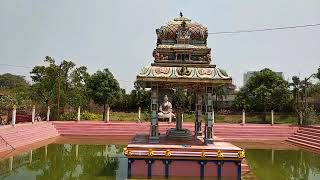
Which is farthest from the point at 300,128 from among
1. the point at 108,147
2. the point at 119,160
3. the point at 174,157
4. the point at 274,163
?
the point at 174,157

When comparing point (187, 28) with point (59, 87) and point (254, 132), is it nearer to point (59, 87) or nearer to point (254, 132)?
point (254, 132)

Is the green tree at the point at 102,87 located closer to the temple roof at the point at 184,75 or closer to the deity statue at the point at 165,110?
the deity statue at the point at 165,110

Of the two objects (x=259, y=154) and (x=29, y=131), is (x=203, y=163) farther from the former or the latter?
(x=29, y=131)

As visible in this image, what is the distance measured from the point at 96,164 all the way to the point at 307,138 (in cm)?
1212

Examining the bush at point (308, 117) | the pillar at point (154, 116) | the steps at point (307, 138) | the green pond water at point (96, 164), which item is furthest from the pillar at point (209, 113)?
the bush at point (308, 117)

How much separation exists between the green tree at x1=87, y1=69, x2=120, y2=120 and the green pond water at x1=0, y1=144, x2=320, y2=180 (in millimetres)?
14934

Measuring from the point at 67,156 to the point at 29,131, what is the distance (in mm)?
5348

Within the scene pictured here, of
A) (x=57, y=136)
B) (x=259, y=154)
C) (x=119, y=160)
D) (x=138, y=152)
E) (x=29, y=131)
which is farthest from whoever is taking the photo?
(x=57, y=136)

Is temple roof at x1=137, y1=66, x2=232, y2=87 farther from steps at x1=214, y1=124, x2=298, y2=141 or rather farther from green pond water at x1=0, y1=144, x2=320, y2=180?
steps at x1=214, y1=124, x2=298, y2=141

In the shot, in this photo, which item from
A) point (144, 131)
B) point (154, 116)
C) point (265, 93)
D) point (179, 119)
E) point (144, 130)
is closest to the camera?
point (154, 116)

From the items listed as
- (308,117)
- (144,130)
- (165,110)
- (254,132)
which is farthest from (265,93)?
(144,130)

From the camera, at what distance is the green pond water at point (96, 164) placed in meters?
9.35

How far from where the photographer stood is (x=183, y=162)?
28.5 feet

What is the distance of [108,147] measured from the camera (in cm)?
1576
